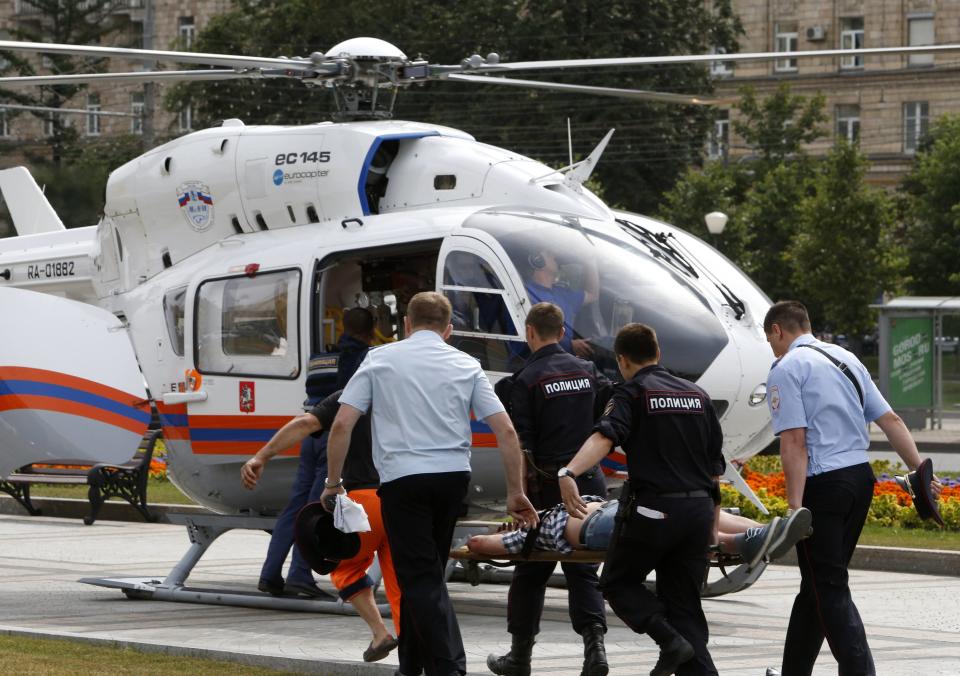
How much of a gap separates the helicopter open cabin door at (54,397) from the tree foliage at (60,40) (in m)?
42.2

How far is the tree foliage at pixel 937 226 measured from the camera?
48.3m

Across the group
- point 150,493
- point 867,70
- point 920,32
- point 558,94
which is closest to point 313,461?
→ point 150,493

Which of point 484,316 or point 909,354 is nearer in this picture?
point 484,316

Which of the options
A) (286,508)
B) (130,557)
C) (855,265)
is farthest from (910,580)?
(855,265)

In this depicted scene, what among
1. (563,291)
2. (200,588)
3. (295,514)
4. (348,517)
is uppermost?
(563,291)

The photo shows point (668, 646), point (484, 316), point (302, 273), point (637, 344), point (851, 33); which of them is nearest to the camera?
point (668, 646)

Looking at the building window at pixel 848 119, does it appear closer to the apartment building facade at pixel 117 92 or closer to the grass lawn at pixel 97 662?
the apartment building facade at pixel 117 92

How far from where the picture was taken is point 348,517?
8141mm

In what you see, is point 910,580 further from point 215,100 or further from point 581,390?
point 215,100

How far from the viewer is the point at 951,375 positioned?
33.1 m

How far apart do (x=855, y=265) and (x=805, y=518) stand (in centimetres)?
3034

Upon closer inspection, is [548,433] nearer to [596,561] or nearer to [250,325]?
[596,561]

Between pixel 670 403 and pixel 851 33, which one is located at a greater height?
pixel 851 33

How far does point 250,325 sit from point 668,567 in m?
4.74
